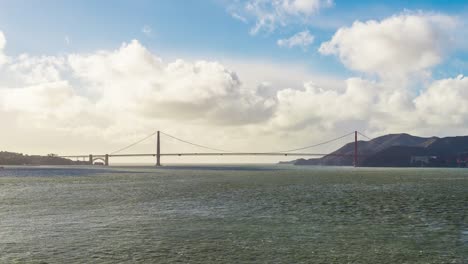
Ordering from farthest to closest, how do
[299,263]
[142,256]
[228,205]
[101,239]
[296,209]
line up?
[228,205] < [296,209] < [101,239] < [142,256] < [299,263]

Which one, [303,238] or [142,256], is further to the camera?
[303,238]

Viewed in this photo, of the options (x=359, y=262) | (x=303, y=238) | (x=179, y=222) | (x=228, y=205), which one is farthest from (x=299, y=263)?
(x=228, y=205)

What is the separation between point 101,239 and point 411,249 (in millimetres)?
18181

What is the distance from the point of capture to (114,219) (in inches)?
1345

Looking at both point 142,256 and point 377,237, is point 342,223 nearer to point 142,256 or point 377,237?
point 377,237

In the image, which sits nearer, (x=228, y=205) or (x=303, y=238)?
(x=303, y=238)

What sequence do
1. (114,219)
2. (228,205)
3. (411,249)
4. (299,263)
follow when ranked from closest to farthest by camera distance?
1. (299,263)
2. (411,249)
3. (114,219)
4. (228,205)

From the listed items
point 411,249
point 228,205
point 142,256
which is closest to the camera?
point 142,256

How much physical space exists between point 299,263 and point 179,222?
48.6ft

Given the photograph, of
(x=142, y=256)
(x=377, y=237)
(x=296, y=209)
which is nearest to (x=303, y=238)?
(x=377, y=237)

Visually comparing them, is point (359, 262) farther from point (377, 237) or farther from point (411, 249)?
point (377, 237)

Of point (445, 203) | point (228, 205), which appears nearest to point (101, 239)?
point (228, 205)

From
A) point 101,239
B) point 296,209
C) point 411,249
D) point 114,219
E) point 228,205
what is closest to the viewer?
point 411,249

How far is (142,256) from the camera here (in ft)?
68.4
